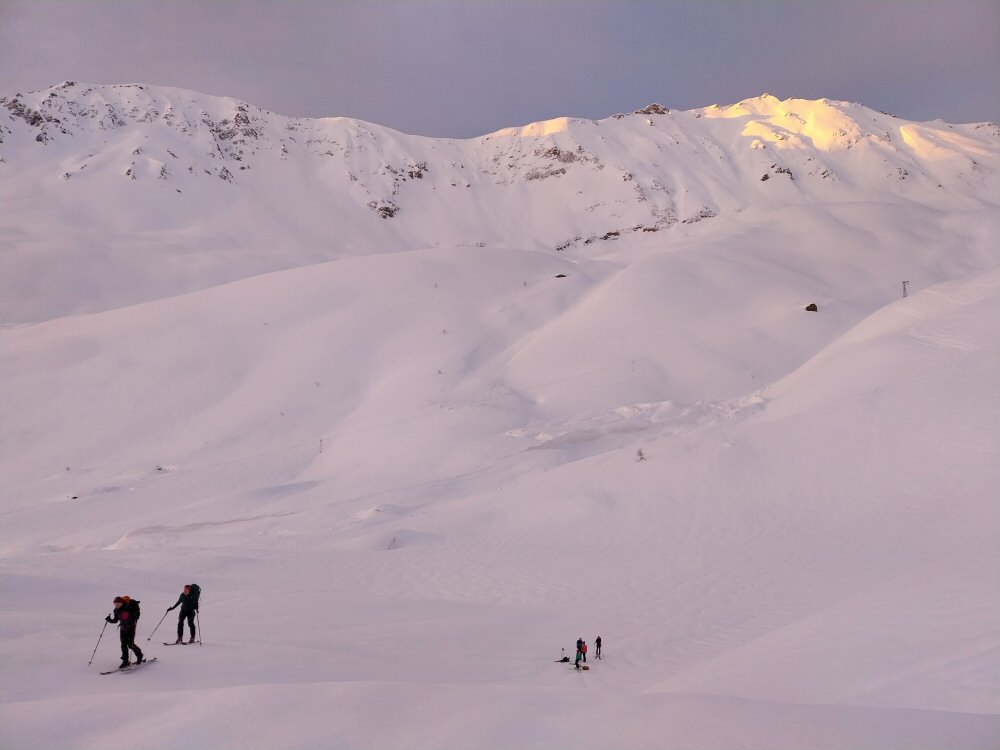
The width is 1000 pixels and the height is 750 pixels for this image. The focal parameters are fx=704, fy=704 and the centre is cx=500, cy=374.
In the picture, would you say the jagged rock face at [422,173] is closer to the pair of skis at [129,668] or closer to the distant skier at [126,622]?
the distant skier at [126,622]

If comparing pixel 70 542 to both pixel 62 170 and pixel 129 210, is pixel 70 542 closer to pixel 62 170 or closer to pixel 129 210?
pixel 129 210

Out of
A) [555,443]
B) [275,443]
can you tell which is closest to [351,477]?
[275,443]

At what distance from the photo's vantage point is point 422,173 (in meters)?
102

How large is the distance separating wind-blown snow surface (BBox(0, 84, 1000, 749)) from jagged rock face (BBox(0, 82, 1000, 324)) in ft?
78.5

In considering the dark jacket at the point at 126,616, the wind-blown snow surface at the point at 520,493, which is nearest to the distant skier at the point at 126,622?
the dark jacket at the point at 126,616

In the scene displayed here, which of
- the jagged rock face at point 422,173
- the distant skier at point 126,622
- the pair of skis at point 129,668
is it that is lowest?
the pair of skis at point 129,668

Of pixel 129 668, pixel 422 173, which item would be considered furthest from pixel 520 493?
pixel 422 173

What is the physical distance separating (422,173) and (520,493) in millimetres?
89271

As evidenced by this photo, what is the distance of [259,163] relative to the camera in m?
99.0

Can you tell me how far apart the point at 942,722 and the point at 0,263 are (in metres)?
67.2

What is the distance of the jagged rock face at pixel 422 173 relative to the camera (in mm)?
82125

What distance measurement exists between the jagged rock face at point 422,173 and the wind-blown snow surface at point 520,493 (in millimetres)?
23917

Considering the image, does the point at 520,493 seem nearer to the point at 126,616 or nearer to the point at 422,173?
the point at 126,616

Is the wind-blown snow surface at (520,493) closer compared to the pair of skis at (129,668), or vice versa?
the wind-blown snow surface at (520,493)
